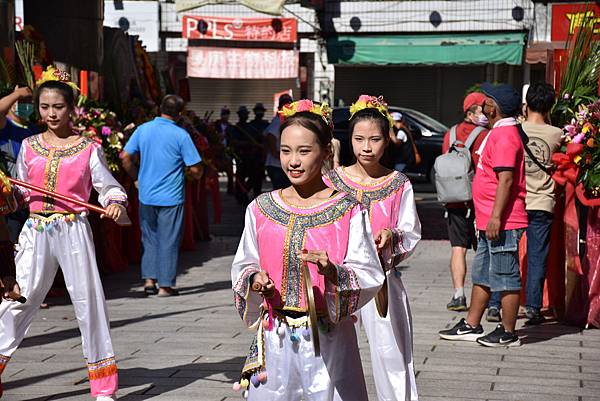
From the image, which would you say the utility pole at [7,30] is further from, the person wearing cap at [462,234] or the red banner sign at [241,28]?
the red banner sign at [241,28]

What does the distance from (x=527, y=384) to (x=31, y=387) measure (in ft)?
9.76

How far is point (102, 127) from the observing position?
1109 cm

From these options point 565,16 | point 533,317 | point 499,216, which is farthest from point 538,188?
point 565,16

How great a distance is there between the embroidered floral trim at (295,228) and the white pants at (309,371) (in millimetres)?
145

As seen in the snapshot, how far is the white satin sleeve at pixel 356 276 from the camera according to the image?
13.8ft

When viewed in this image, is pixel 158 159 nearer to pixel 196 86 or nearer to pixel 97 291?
pixel 97 291

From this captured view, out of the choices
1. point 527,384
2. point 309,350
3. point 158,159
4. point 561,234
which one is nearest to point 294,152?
point 309,350

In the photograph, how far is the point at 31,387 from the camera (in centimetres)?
673

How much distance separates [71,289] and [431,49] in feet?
72.1

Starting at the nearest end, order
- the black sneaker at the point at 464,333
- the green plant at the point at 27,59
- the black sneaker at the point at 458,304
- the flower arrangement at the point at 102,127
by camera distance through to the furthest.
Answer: the black sneaker at the point at 464,333, the black sneaker at the point at 458,304, the green plant at the point at 27,59, the flower arrangement at the point at 102,127

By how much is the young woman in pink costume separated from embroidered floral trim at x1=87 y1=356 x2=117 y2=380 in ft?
6.87

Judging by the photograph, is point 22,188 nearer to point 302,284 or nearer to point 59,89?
point 59,89

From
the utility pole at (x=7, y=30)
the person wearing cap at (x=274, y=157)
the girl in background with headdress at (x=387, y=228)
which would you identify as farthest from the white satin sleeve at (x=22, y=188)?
the person wearing cap at (x=274, y=157)

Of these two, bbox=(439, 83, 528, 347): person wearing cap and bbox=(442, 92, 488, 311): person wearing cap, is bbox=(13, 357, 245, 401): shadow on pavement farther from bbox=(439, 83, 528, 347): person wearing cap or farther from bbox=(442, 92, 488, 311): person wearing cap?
bbox=(442, 92, 488, 311): person wearing cap
